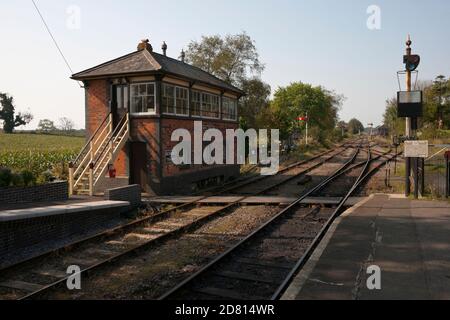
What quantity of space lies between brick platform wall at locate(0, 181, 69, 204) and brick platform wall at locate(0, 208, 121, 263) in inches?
77.9

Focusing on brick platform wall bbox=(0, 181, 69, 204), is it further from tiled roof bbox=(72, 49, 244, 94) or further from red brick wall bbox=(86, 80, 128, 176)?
tiled roof bbox=(72, 49, 244, 94)

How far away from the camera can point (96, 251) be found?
361 inches

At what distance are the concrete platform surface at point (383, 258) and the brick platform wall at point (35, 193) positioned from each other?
836cm

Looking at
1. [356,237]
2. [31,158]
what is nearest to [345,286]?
[356,237]

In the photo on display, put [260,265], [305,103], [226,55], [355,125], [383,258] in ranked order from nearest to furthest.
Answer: [383,258]
[260,265]
[226,55]
[305,103]
[355,125]

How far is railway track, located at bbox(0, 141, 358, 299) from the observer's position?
23.0 ft

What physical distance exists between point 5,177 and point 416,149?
12928 millimetres

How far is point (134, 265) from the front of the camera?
8.13 meters

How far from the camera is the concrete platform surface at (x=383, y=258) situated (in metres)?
5.99

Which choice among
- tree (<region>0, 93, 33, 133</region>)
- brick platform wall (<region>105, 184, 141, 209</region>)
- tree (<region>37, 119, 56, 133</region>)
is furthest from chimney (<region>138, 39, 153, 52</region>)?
tree (<region>37, 119, 56, 133</region>)

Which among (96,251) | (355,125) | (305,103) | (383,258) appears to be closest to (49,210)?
(96,251)

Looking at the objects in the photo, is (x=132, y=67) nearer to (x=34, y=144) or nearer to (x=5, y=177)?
(x=5, y=177)

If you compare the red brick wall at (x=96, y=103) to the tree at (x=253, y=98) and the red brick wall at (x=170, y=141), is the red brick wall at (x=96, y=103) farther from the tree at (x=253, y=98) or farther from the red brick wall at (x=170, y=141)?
the tree at (x=253, y=98)

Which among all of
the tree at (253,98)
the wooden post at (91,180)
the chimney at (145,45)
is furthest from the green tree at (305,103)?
the wooden post at (91,180)
